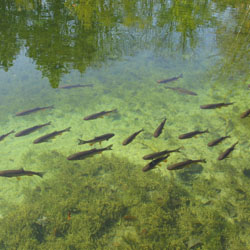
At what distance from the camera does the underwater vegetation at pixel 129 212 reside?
12.6 feet

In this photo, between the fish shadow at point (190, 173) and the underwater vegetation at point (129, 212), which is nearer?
the underwater vegetation at point (129, 212)

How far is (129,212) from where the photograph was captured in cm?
432

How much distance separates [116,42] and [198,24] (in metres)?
5.93

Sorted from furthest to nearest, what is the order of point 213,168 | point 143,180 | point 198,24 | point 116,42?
point 198,24, point 116,42, point 213,168, point 143,180

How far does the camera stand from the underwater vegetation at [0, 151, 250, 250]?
151 inches

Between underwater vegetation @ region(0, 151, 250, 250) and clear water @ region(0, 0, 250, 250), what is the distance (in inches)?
0.8

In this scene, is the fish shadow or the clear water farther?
the fish shadow

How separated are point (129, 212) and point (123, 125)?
3291 millimetres

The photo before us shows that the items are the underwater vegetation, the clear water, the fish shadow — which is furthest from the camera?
the fish shadow

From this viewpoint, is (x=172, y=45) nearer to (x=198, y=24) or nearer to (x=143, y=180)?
(x=198, y=24)

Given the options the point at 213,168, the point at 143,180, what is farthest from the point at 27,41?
the point at 213,168

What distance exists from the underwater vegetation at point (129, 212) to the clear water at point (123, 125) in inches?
0.8

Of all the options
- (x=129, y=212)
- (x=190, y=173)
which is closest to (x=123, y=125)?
(x=190, y=173)

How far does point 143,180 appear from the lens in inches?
197
